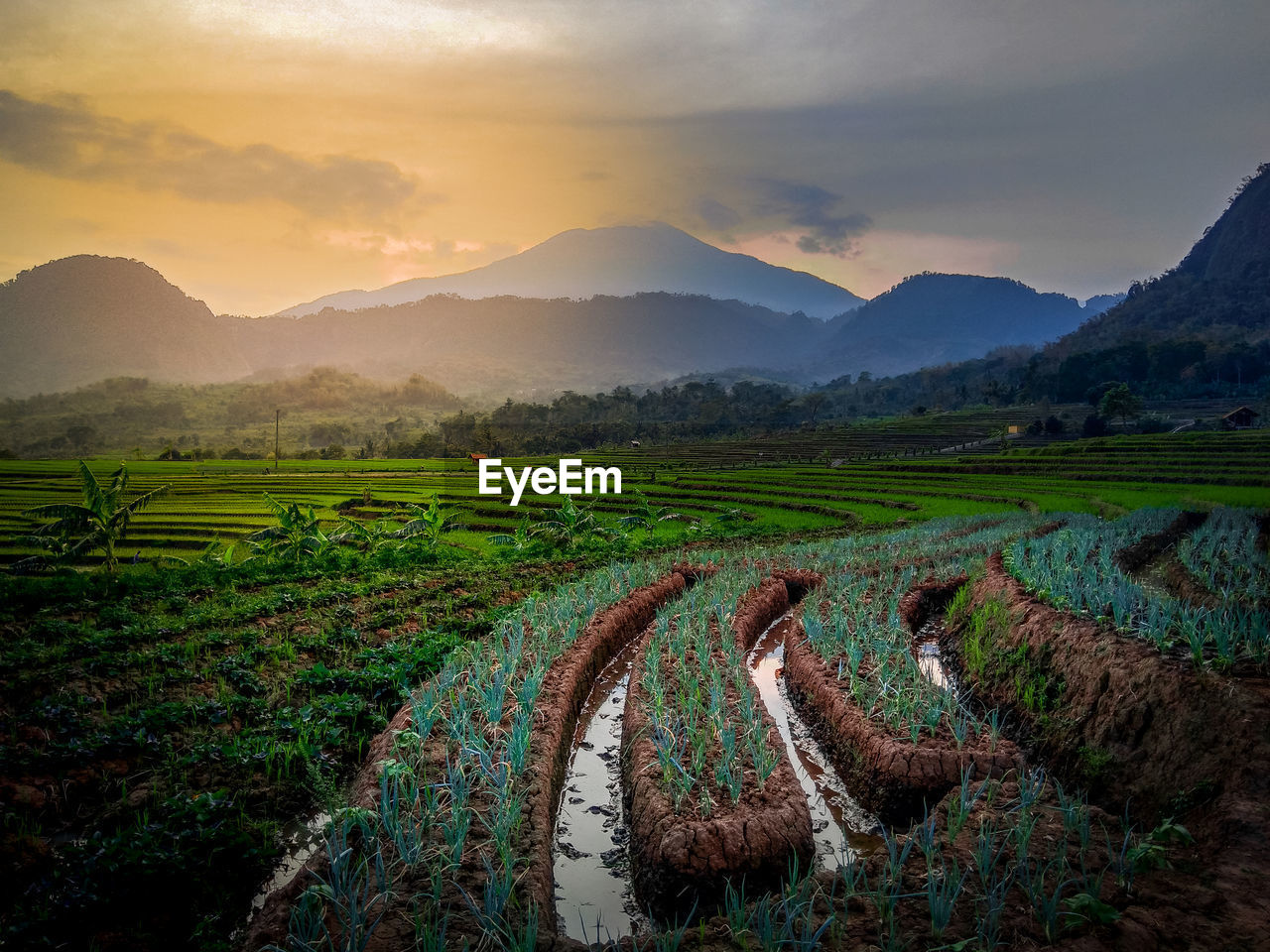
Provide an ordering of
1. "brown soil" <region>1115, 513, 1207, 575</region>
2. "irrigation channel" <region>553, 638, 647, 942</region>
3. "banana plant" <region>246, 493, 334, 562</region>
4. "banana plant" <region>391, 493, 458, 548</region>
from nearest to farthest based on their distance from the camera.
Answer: "irrigation channel" <region>553, 638, 647, 942</region> < "brown soil" <region>1115, 513, 1207, 575</region> < "banana plant" <region>246, 493, 334, 562</region> < "banana plant" <region>391, 493, 458, 548</region>

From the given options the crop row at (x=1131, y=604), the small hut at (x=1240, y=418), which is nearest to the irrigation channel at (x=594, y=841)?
the crop row at (x=1131, y=604)

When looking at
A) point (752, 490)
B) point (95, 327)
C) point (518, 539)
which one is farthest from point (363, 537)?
point (752, 490)

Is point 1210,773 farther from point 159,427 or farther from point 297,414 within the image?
point 297,414

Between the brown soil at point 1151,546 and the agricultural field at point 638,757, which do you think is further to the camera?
the brown soil at point 1151,546

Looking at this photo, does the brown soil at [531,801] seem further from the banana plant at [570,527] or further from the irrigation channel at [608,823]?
the banana plant at [570,527]

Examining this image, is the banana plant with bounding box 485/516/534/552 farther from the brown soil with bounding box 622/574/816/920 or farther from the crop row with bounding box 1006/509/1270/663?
the brown soil with bounding box 622/574/816/920

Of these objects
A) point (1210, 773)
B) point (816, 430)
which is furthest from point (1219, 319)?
point (1210, 773)

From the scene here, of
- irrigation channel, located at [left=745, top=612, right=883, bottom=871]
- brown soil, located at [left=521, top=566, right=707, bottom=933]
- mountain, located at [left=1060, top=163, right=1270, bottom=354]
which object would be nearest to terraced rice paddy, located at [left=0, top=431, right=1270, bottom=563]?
brown soil, located at [left=521, top=566, right=707, bottom=933]
